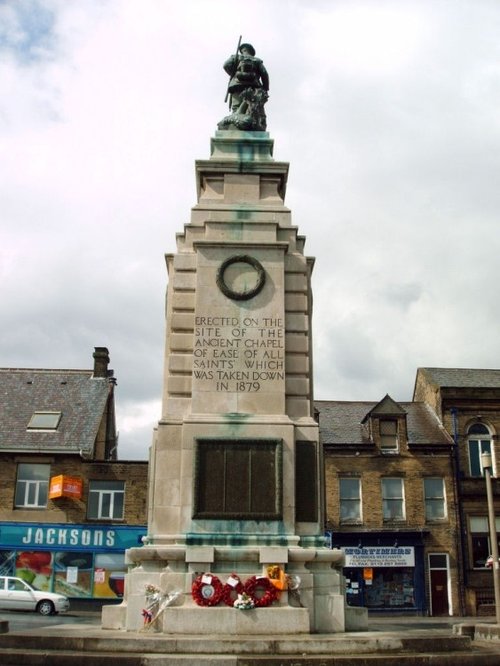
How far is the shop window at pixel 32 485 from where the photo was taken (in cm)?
3766

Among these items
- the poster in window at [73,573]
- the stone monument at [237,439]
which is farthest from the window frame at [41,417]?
the stone monument at [237,439]

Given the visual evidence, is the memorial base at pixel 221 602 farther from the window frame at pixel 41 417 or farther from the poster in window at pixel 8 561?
the window frame at pixel 41 417

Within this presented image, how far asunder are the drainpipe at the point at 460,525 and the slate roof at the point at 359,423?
0.67 m

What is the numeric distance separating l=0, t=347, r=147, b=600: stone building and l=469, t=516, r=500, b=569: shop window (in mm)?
16083

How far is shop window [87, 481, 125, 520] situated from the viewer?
3800 cm

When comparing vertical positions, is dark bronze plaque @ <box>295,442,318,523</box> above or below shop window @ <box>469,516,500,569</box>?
below

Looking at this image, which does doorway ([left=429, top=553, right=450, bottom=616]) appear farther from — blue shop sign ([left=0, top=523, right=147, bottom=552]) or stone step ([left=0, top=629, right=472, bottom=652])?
stone step ([left=0, top=629, right=472, bottom=652])

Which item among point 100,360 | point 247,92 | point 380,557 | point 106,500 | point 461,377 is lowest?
point 380,557

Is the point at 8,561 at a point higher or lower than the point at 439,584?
higher

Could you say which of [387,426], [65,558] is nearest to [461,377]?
[387,426]

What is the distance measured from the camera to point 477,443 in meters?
40.9

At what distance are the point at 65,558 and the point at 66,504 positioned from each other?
2.48 m

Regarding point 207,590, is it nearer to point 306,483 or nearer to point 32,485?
point 306,483

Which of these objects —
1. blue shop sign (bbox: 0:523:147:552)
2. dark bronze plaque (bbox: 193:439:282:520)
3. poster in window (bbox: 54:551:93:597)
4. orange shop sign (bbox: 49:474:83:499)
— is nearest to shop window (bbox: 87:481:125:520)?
blue shop sign (bbox: 0:523:147:552)
